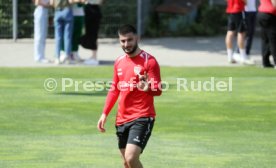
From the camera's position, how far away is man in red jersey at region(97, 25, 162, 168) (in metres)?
9.31

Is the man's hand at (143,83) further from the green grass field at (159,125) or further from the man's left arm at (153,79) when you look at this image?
the green grass field at (159,125)

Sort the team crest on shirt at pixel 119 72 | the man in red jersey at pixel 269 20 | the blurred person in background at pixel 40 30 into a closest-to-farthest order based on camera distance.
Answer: the team crest on shirt at pixel 119 72, the man in red jersey at pixel 269 20, the blurred person in background at pixel 40 30

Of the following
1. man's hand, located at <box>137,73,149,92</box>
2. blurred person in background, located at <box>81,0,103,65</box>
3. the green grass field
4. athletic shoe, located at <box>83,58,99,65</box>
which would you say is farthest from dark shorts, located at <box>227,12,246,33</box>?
man's hand, located at <box>137,73,149,92</box>

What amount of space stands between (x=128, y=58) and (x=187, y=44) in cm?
1580

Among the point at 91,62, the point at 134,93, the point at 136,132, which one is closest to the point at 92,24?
the point at 91,62

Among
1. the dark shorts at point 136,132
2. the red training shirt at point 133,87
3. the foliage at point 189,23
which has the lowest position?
the foliage at point 189,23

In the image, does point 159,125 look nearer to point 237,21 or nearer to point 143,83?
point 143,83

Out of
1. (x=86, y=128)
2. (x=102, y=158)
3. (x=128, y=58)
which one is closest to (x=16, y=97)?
(x=86, y=128)

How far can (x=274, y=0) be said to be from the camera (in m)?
19.5

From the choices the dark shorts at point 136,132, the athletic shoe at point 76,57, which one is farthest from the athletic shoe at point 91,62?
the dark shorts at point 136,132

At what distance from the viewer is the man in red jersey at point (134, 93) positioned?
9.31 meters

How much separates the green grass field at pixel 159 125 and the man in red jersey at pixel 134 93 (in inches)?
62.6

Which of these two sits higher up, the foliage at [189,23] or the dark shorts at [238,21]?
the dark shorts at [238,21]

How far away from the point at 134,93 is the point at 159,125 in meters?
4.36
